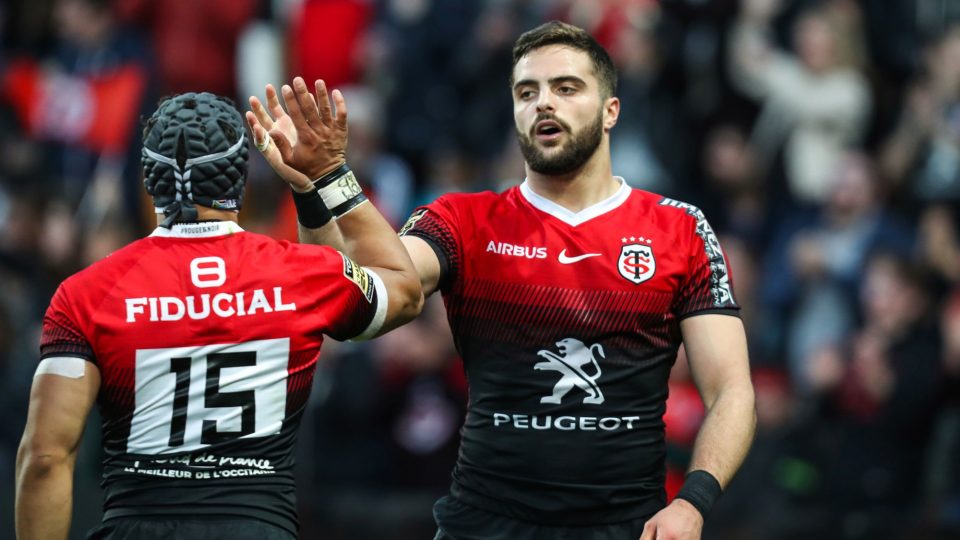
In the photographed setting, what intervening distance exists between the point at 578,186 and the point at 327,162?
3.82ft

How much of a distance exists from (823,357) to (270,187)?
16.8 ft

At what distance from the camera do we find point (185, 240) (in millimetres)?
5551

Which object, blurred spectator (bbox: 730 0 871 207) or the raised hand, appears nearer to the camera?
the raised hand

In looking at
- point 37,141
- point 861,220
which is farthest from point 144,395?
point 37,141

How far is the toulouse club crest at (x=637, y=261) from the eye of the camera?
6461 millimetres

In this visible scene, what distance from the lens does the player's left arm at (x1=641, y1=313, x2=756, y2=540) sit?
608cm

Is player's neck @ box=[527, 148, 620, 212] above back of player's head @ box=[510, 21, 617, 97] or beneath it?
beneath

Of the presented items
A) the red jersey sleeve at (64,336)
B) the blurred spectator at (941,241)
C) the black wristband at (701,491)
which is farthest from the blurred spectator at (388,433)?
the red jersey sleeve at (64,336)

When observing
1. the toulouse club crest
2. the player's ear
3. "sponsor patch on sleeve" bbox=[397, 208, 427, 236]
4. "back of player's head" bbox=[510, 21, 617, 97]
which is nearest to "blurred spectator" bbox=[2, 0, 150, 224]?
"sponsor patch on sleeve" bbox=[397, 208, 427, 236]

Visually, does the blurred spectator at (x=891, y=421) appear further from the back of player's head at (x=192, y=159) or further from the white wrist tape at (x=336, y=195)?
the back of player's head at (x=192, y=159)

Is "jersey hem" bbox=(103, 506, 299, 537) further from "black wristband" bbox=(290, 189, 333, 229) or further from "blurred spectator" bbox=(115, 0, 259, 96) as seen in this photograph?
"blurred spectator" bbox=(115, 0, 259, 96)

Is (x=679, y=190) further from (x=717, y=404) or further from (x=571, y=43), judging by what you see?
(x=717, y=404)

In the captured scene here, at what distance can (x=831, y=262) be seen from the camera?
11.4 metres

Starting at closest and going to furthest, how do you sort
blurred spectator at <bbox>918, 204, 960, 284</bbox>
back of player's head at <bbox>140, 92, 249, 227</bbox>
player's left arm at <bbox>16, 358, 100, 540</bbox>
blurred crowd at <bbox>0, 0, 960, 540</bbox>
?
1. player's left arm at <bbox>16, 358, 100, 540</bbox>
2. back of player's head at <bbox>140, 92, 249, 227</bbox>
3. blurred crowd at <bbox>0, 0, 960, 540</bbox>
4. blurred spectator at <bbox>918, 204, 960, 284</bbox>
